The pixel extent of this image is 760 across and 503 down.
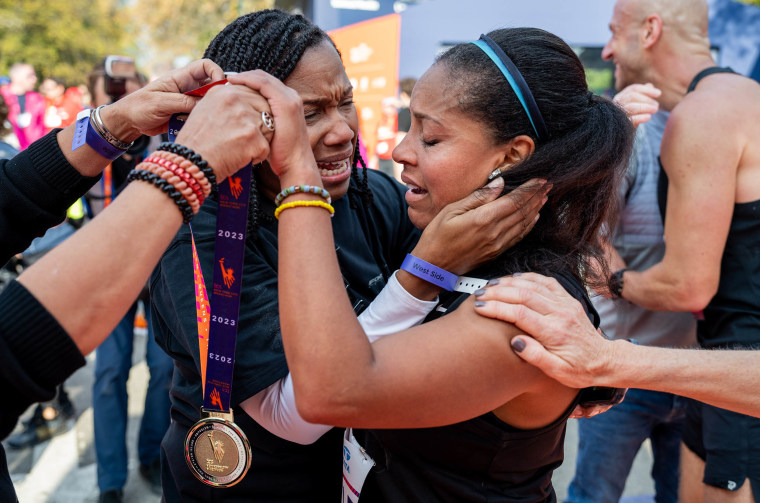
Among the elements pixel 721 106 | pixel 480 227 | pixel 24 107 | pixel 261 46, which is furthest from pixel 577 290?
pixel 24 107

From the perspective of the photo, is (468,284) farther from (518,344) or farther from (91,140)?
(91,140)

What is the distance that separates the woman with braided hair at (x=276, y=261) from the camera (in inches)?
62.4

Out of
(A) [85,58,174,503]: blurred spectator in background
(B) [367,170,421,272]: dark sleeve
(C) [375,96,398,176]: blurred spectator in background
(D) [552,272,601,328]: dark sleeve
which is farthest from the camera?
(C) [375,96,398,176]: blurred spectator in background

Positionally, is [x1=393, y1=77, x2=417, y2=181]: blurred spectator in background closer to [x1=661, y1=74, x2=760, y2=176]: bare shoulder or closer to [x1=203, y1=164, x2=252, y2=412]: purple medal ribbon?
[x1=661, y1=74, x2=760, y2=176]: bare shoulder

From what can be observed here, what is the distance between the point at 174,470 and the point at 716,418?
6.77 ft

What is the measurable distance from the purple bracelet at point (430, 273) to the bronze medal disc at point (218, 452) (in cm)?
61

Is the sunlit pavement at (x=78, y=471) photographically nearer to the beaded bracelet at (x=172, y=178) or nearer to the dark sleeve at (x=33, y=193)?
the dark sleeve at (x=33, y=193)

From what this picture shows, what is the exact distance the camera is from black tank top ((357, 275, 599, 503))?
1519mm

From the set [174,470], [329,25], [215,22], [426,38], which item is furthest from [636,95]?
[215,22]

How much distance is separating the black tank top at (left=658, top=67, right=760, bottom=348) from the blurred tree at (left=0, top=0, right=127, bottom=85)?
3145 cm

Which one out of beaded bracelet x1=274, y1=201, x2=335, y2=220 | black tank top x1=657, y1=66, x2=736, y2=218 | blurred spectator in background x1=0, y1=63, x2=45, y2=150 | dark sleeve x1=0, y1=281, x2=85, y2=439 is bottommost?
blurred spectator in background x1=0, y1=63, x2=45, y2=150

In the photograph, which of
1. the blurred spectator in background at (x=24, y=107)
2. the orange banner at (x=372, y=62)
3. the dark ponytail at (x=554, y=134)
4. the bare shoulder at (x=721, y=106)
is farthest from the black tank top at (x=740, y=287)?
the blurred spectator in background at (x=24, y=107)

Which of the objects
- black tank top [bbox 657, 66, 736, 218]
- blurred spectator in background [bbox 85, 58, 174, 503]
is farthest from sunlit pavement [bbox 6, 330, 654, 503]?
black tank top [bbox 657, 66, 736, 218]

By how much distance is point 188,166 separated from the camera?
120 cm
